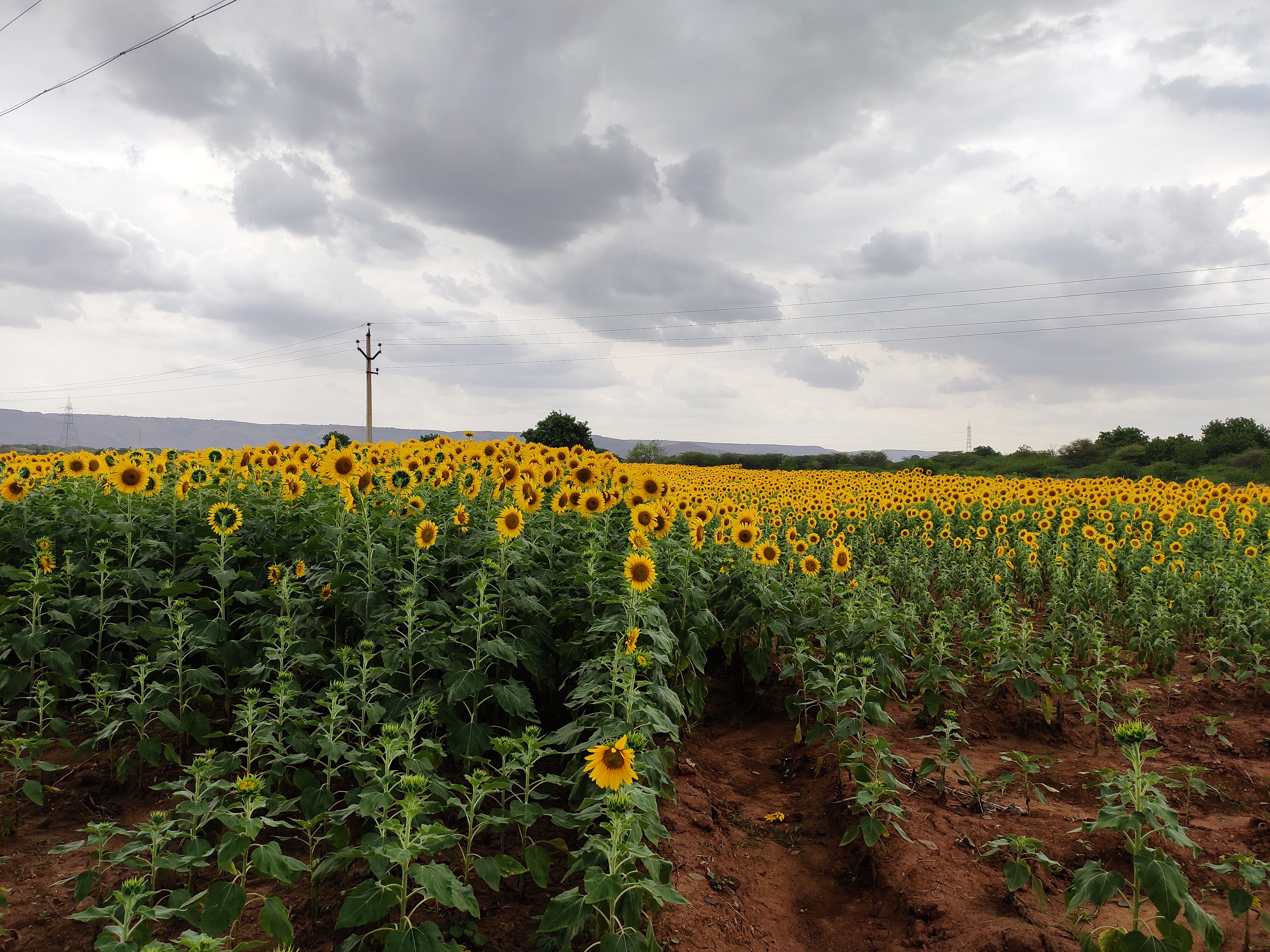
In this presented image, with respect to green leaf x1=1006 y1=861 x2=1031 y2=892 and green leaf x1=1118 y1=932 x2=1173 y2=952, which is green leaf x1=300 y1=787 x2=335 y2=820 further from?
green leaf x1=1118 y1=932 x2=1173 y2=952

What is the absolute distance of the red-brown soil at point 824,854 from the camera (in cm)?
319

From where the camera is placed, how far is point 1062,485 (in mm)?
20516

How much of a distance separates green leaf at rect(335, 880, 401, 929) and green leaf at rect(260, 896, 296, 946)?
0.20 metres

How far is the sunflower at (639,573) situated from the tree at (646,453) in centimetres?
5587

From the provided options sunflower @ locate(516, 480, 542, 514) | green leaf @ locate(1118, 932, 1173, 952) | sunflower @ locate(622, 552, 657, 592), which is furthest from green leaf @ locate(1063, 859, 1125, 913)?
sunflower @ locate(516, 480, 542, 514)

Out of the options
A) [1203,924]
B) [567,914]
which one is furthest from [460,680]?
[1203,924]

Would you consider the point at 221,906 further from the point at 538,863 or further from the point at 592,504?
the point at 592,504

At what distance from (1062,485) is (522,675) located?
20.4m

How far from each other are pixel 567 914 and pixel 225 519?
12.3 feet

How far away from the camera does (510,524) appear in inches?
192

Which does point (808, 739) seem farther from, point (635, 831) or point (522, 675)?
point (635, 831)

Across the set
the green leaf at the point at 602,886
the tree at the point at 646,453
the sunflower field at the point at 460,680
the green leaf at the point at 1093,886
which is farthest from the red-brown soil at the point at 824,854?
the tree at the point at 646,453

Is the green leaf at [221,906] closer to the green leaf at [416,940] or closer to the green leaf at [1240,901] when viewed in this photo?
the green leaf at [416,940]

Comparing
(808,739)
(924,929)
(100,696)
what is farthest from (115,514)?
(924,929)
